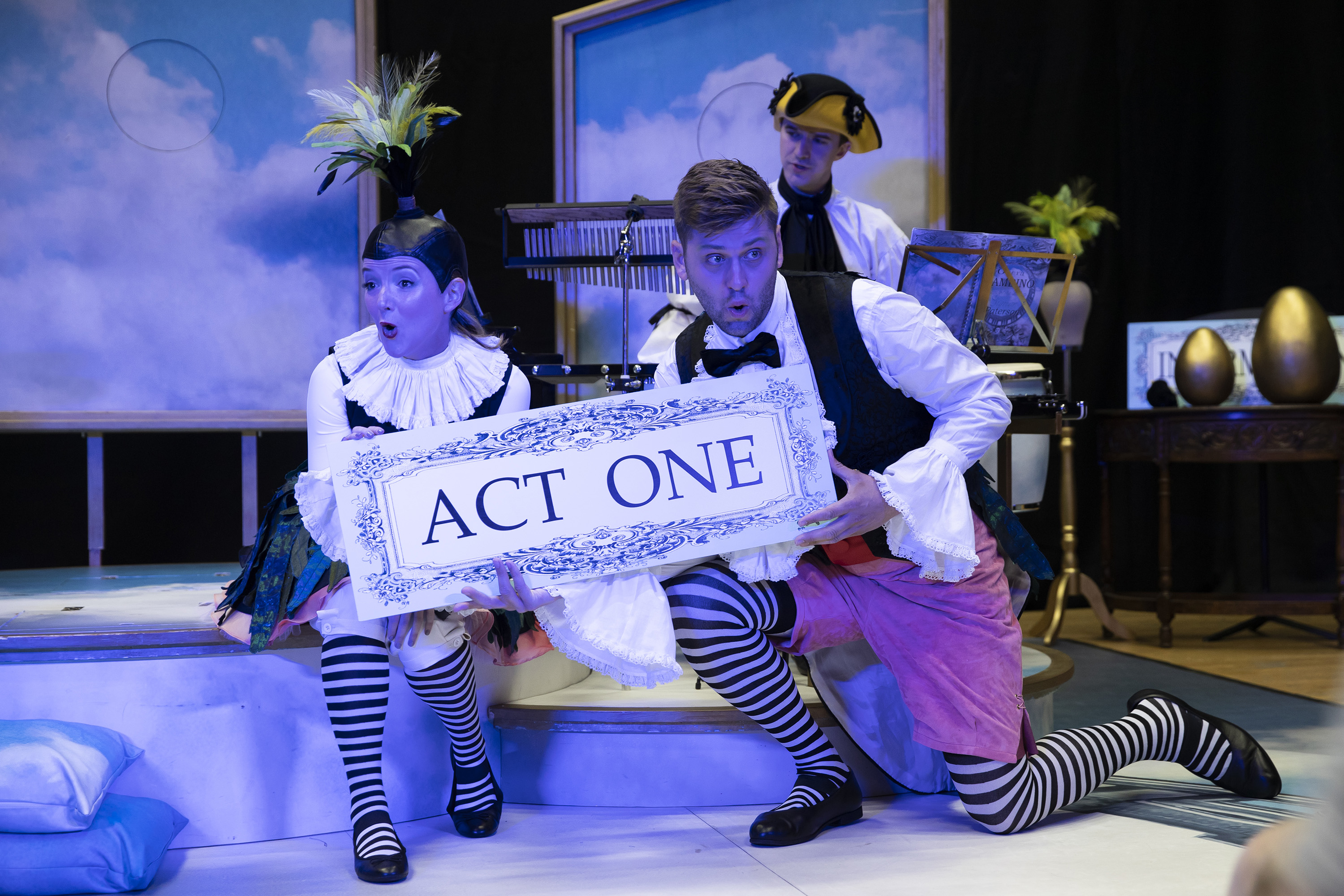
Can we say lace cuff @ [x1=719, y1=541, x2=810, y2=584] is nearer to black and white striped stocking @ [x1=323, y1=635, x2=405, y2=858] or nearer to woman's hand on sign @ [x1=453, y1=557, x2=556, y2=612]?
woman's hand on sign @ [x1=453, y1=557, x2=556, y2=612]

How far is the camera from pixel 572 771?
2.22 m

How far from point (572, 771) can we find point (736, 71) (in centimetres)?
244

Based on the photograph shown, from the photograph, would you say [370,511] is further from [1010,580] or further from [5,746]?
[1010,580]

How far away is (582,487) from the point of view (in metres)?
1.79

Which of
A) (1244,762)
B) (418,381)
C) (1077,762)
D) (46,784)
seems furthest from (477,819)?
(1244,762)

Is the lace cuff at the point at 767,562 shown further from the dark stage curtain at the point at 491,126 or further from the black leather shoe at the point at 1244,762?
the dark stage curtain at the point at 491,126

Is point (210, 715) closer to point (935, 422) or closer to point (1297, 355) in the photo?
point (935, 422)

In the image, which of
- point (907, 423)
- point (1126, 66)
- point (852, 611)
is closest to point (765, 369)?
point (907, 423)

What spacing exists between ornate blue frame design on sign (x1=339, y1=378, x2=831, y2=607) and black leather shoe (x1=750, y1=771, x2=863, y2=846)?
0.50 meters

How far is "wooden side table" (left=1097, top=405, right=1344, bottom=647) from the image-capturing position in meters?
3.97

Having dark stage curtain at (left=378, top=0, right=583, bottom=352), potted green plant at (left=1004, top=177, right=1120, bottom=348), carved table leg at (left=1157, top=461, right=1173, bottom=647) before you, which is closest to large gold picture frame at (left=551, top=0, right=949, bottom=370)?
dark stage curtain at (left=378, top=0, right=583, bottom=352)

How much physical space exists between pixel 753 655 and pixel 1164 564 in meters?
2.78

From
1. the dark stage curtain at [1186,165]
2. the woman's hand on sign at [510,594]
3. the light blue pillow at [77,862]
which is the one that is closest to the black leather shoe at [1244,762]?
the woman's hand on sign at [510,594]

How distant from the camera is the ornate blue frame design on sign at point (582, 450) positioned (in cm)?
176
